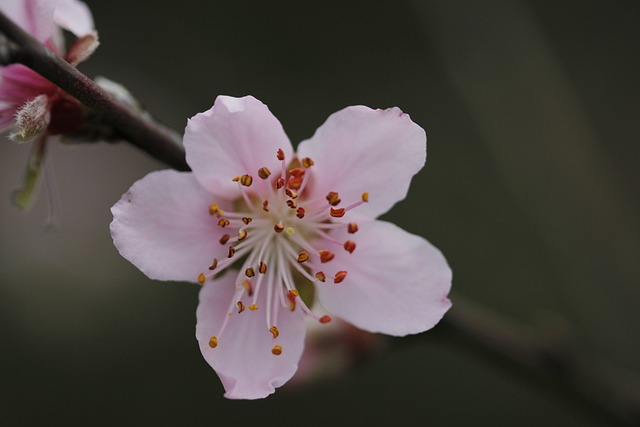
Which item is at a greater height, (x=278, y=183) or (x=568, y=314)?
(x=278, y=183)

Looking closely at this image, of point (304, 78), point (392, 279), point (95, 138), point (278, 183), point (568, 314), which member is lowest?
point (568, 314)

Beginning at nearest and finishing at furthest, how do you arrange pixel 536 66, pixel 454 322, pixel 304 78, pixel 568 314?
pixel 454 322, pixel 536 66, pixel 568 314, pixel 304 78

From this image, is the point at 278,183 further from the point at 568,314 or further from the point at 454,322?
the point at 568,314

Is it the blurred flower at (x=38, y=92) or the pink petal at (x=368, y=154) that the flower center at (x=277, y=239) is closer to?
the pink petal at (x=368, y=154)

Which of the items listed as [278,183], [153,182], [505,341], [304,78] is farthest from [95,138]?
[304,78]

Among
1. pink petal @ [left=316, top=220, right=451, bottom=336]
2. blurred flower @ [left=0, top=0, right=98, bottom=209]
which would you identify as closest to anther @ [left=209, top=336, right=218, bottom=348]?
pink petal @ [left=316, top=220, right=451, bottom=336]

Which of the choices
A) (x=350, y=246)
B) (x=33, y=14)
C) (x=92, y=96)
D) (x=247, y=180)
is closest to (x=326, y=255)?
(x=350, y=246)

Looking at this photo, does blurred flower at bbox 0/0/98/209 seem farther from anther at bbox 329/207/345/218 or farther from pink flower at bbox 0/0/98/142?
anther at bbox 329/207/345/218
